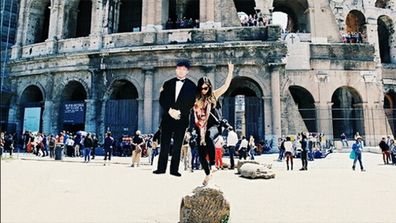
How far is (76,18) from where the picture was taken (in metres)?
19.2

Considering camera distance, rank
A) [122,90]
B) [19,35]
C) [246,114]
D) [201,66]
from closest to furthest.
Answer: [246,114] → [201,66] → [122,90] → [19,35]

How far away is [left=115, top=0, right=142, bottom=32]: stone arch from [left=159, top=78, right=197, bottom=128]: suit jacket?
17087 millimetres

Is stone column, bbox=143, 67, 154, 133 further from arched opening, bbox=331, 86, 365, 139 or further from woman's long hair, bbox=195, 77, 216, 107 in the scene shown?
woman's long hair, bbox=195, 77, 216, 107

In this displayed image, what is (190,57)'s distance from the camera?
1572cm

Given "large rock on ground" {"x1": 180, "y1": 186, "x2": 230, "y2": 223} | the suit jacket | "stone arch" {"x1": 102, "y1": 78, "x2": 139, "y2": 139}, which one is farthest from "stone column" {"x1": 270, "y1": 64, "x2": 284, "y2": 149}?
the suit jacket

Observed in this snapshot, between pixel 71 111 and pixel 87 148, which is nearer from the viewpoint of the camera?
pixel 87 148

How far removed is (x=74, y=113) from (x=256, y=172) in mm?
12045

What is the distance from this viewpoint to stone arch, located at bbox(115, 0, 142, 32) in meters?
19.3

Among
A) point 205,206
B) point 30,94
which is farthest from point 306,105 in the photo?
point 30,94

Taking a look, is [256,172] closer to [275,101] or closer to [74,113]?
[275,101]

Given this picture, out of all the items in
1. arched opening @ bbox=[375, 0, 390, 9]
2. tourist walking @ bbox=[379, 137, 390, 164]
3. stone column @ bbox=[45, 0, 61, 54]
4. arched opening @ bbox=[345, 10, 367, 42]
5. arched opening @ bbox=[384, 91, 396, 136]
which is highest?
arched opening @ bbox=[375, 0, 390, 9]

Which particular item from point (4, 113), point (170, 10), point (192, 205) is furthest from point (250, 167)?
point (4, 113)

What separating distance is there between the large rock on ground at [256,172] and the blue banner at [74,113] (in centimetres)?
1118

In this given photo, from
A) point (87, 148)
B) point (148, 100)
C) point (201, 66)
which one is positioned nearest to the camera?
point (87, 148)
